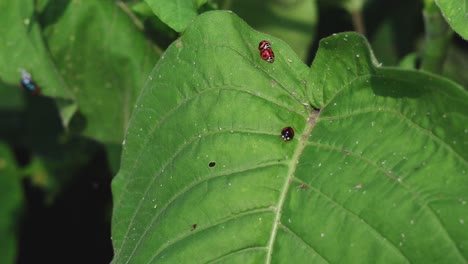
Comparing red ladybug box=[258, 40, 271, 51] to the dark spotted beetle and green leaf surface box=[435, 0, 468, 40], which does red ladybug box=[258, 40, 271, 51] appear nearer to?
green leaf surface box=[435, 0, 468, 40]

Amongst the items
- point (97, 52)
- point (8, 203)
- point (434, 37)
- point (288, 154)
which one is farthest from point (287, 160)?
point (8, 203)

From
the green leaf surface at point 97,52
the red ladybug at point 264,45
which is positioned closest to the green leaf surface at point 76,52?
the green leaf surface at point 97,52

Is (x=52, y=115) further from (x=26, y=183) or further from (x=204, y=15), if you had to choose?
(x=204, y=15)

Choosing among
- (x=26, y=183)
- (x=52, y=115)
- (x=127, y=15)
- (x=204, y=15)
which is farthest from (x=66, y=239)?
(x=204, y=15)

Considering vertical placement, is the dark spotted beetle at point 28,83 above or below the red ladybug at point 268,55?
below

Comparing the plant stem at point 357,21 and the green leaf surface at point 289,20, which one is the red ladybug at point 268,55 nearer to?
the green leaf surface at point 289,20

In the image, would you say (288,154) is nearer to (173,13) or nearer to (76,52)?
(173,13)
